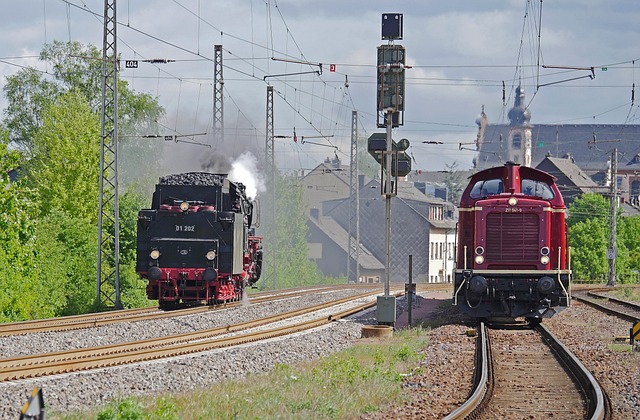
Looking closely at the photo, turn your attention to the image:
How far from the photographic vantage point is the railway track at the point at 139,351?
1559 cm

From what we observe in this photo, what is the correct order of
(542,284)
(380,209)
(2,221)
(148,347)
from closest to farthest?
1. (148,347)
2. (542,284)
3. (2,221)
4. (380,209)

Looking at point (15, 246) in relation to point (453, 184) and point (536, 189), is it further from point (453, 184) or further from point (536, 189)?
point (453, 184)

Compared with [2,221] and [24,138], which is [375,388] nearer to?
[2,221]

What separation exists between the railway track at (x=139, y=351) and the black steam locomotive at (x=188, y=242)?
299 cm

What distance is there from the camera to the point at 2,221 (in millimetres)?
33000

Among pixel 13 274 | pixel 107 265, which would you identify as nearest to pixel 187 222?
pixel 13 274

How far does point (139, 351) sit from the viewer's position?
62.5 ft

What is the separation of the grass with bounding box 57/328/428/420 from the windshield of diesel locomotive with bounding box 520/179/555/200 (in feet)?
26.3

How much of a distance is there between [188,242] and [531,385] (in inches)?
664

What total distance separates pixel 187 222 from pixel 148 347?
983 centimetres

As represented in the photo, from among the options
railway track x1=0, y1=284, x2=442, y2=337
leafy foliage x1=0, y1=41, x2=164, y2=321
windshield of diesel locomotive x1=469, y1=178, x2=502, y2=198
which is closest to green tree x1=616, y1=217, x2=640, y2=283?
leafy foliage x1=0, y1=41, x2=164, y2=321

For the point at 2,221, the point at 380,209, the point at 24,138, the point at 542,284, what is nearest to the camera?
the point at 542,284

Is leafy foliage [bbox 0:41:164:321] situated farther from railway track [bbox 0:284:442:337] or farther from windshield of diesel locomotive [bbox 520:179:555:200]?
windshield of diesel locomotive [bbox 520:179:555:200]

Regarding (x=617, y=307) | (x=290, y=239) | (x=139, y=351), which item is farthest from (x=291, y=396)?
(x=290, y=239)
